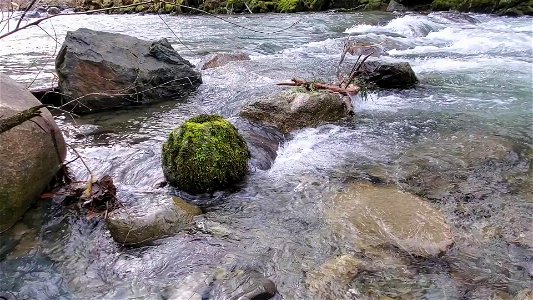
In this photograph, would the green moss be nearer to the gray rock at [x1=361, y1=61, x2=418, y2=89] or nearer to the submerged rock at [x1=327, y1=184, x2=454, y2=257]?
the gray rock at [x1=361, y1=61, x2=418, y2=89]

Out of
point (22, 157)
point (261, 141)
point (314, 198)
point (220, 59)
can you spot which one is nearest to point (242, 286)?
point (314, 198)

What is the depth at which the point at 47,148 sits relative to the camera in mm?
3971

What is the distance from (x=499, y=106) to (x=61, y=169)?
6136 mm

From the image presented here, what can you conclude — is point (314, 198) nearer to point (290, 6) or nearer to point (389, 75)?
point (389, 75)

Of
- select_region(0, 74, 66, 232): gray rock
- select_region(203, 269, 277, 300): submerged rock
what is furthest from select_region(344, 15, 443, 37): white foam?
select_region(203, 269, 277, 300): submerged rock

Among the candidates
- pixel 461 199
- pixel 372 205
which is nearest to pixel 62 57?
pixel 372 205

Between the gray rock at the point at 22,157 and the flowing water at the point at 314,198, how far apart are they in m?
0.17

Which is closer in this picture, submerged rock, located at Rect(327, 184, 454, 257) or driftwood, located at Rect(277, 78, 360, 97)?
submerged rock, located at Rect(327, 184, 454, 257)

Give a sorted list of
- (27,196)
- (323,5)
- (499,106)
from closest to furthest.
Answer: (27,196)
(499,106)
(323,5)

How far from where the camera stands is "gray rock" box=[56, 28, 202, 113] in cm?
654

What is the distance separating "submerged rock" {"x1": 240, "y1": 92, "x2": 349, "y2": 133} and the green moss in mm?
19751

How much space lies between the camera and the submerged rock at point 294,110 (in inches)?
230

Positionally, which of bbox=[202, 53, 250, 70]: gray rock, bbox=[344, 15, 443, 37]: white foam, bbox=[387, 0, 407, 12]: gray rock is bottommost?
bbox=[387, 0, 407, 12]: gray rock

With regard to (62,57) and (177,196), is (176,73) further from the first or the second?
(177,196)
